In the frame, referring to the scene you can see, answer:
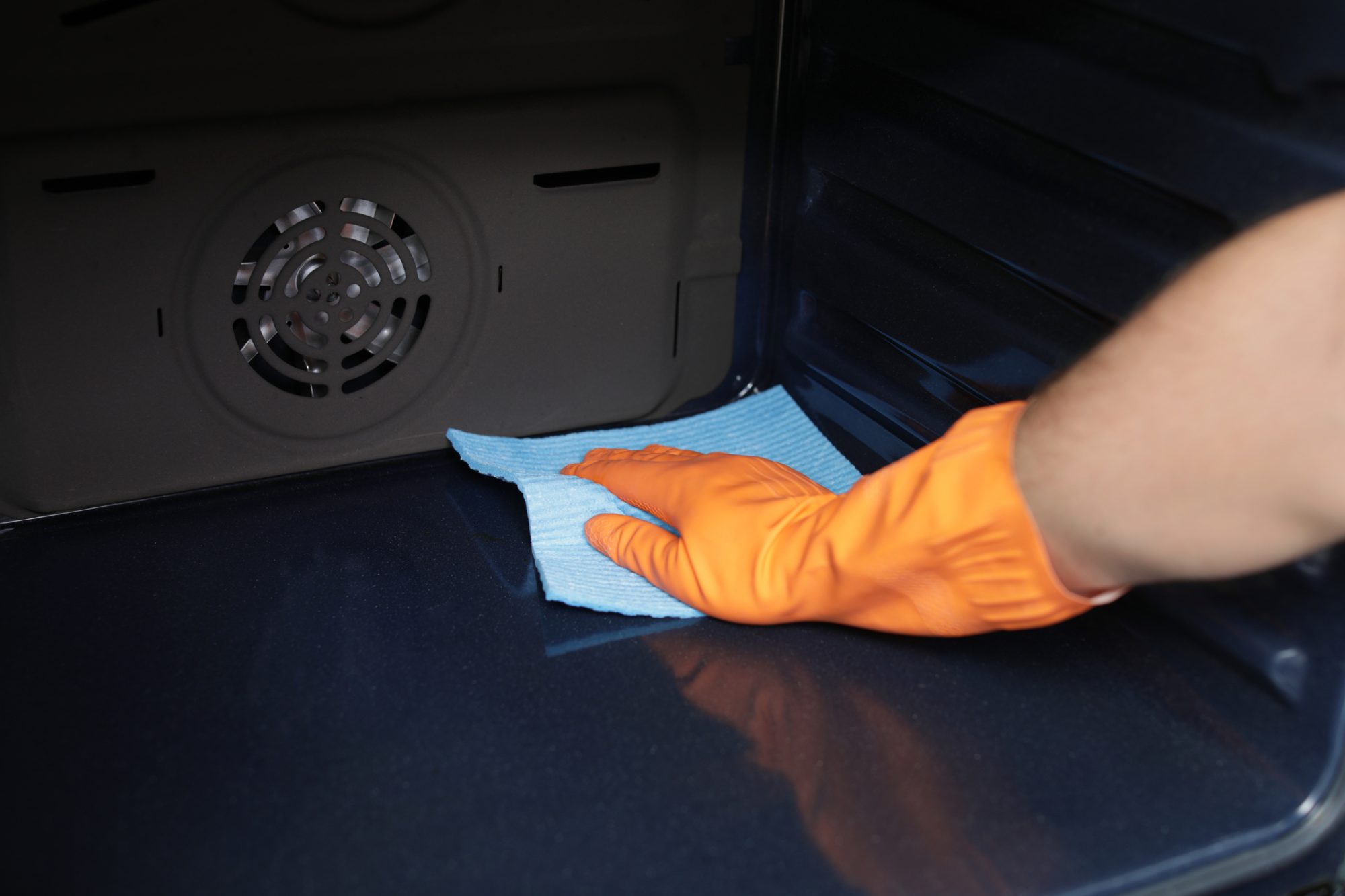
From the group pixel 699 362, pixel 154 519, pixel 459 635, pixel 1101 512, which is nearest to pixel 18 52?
pixel 154 519

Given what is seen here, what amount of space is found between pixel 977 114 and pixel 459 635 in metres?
0.80

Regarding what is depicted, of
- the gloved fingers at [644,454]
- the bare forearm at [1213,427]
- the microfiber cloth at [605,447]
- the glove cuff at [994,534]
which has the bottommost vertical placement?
the microfiber cloth at [605,447]

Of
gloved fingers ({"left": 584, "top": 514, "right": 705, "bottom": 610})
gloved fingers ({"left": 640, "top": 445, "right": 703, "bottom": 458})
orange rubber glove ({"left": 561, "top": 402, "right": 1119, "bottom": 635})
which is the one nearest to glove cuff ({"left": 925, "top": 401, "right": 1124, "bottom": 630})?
orange rubber glove ({"left": 561, "top": 402, "right": 1119, "bottom": 635})

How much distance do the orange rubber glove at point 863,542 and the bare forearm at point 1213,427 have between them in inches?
1.8

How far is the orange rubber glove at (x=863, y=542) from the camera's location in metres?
1.08

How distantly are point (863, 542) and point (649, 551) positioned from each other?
28 cm

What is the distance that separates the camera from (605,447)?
1.66 metres

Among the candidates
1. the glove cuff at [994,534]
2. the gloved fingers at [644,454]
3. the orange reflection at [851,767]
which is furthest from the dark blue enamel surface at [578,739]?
the gloved fingers at [644,454]

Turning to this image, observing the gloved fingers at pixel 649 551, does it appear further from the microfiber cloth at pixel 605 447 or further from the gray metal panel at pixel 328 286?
the gray metal panel at pixel 328 286

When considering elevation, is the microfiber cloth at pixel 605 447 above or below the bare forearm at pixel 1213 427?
below

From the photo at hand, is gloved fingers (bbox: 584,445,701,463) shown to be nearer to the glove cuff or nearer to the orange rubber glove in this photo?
the orange rubber glove

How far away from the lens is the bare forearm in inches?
35.4

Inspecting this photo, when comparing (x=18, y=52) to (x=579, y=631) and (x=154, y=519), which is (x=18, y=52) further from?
(x=579, y=631)

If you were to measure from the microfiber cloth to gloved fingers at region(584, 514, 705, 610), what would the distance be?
13 millimetres
